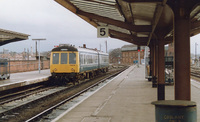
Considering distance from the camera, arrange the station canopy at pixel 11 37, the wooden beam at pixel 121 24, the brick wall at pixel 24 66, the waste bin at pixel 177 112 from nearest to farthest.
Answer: the waste bin at pixel 177 112
the wooden beam at pixel 121 24
the station canopy at pixel 11 37
the brick wall at pixel 24 66

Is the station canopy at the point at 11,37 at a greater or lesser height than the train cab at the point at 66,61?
greater

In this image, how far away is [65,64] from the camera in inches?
741

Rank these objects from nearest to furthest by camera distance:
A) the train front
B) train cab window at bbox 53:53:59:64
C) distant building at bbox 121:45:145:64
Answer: the train front
train cab window at bbox 53:53:59:64
distant building at bbox 121:45:145:64

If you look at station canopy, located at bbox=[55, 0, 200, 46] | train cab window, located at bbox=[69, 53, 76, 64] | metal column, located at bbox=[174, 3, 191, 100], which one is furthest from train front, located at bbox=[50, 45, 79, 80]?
metal column, located at bbox=[174, 3, 191, 100]

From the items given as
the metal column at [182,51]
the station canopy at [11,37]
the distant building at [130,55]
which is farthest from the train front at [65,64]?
the distant building at [130,55]

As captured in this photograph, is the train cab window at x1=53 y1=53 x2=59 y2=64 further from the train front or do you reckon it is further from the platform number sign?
the platform number sign

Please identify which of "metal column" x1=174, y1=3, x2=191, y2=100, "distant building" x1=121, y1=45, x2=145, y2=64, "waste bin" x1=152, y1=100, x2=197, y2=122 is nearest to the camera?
"waste bin" x1=152, y1=100, x2=197, y2=122

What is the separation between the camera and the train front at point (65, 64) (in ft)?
61.4

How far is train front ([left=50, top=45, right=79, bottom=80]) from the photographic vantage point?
1872 cm

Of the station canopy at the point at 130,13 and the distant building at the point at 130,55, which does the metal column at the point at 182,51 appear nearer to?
the station canopy at the point at 130,13

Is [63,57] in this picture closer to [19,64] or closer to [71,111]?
[19,64]

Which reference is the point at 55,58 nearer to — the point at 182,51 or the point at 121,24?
the point at 121,24

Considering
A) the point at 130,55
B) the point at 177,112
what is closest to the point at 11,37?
the point at 177,112

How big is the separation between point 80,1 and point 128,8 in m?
2.29
